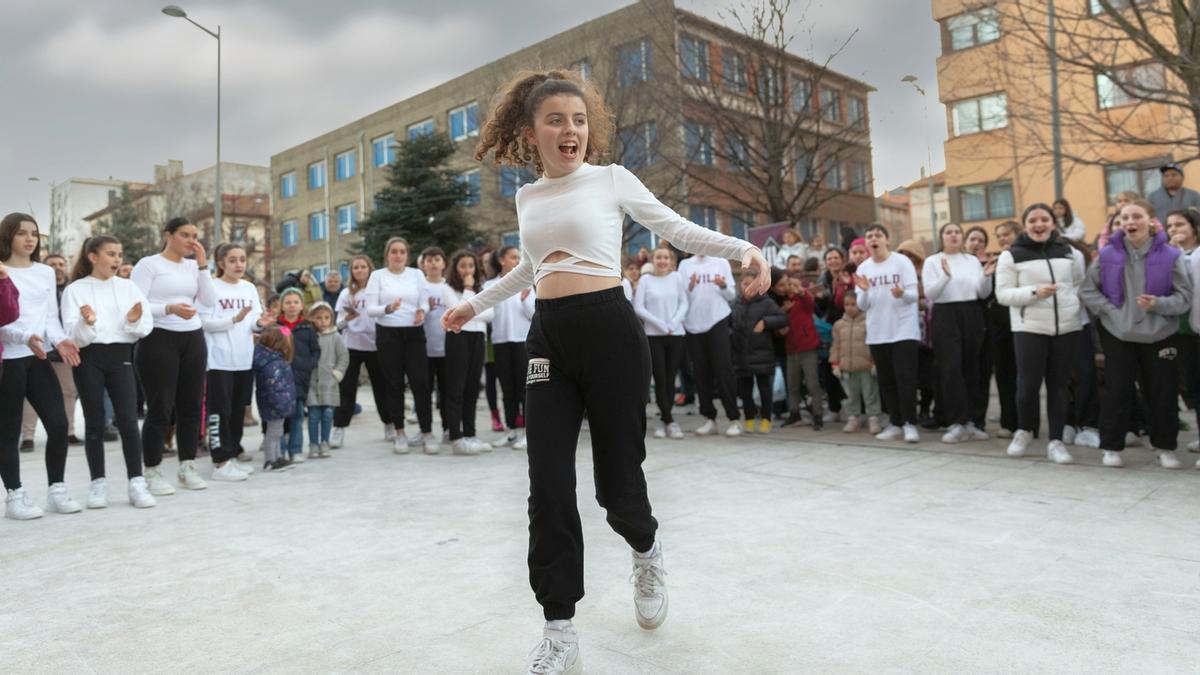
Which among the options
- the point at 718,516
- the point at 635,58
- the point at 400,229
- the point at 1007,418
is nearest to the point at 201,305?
the point at 718,516

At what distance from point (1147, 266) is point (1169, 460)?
55.4 inches

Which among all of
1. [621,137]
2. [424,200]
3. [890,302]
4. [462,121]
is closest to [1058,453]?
[890,302]

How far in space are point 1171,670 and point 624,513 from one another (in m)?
1.80

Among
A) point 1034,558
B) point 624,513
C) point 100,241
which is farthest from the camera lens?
point 100,241

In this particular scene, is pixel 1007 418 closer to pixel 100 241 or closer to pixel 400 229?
pixel 100 241

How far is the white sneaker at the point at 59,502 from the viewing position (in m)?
5.54

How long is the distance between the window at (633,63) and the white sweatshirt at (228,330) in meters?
13.9

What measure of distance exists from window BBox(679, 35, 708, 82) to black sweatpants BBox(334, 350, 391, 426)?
9222 millimetres

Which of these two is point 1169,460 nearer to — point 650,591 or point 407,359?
point 650,591

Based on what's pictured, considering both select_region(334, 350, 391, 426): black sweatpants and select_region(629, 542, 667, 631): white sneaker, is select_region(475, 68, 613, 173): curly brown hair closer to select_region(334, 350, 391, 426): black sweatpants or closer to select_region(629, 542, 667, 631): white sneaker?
select_region(629, 542, 667, 631): white sneaker

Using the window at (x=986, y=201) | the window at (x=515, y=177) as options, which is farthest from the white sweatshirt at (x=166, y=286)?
the window at (x=986, y=201)

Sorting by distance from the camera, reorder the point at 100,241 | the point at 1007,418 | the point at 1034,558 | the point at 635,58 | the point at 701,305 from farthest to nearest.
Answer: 1. the point at 635,58
2. the point at 701,305
3. the point at 1007,418
4. the point at 100,241
5. the point at 1034,558

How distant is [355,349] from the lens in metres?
8.84

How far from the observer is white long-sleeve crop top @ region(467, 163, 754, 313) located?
296 cm
